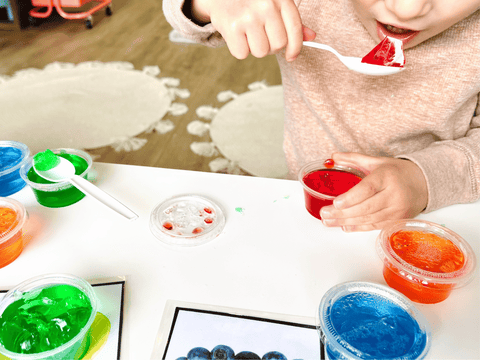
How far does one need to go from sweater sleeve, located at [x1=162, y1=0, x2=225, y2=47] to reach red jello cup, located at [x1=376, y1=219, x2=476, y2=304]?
506 mm

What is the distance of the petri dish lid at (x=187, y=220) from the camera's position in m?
0.65

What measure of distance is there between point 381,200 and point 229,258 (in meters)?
0.28

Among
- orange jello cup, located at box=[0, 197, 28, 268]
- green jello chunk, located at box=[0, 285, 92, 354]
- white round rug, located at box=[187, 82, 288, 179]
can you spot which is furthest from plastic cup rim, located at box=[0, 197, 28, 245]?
white round rug, located at box=[187, 82, 288, 179]

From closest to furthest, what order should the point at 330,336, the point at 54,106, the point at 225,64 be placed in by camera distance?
the point at 330,336
the point at 54,106
the point at 225,64

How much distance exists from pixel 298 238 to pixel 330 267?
77mm

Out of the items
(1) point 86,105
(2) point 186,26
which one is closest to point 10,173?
(2) point 186,26

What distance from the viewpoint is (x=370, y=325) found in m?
0.49

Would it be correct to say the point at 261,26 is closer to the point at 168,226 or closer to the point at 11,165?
the point at 168,226

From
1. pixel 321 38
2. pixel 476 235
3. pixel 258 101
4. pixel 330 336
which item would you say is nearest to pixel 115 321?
pixel 330 336

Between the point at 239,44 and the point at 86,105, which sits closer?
the point at 239,44

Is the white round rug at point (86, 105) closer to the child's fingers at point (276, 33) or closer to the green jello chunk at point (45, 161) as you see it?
the green jello chunk at point (45, 161)

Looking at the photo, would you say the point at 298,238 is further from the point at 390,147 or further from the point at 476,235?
the point at 390,147

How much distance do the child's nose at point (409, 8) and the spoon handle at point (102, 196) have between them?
54 centimetres

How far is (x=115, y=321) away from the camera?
53 cm
